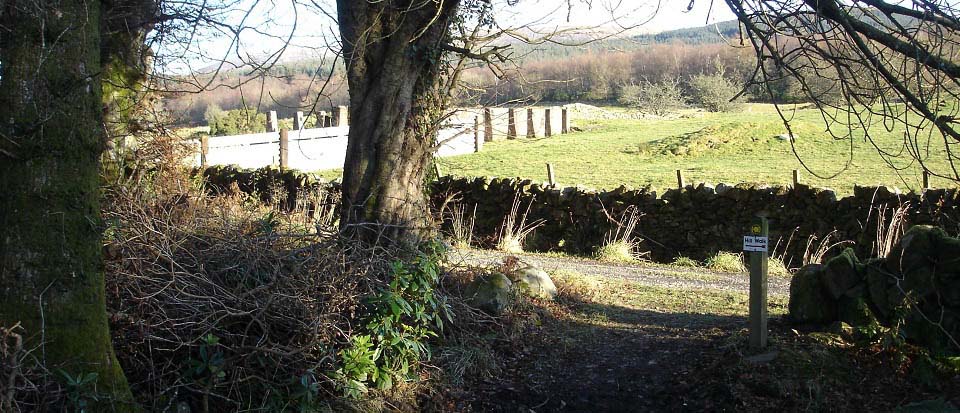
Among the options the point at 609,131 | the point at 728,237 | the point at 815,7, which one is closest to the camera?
the point at 815,7

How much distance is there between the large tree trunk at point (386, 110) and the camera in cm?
628

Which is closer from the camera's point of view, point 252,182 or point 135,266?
point 135,266

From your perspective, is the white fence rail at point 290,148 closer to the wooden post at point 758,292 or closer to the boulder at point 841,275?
the boulder at point 841,275

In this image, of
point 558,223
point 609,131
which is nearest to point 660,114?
point 609,131

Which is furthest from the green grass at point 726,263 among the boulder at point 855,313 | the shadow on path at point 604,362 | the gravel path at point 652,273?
the boulder at point 855,313

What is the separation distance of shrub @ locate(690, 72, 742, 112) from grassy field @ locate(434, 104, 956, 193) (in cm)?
706

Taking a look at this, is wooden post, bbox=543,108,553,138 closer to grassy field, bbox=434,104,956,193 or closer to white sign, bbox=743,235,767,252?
grassy field, bbox=434,104,956,193

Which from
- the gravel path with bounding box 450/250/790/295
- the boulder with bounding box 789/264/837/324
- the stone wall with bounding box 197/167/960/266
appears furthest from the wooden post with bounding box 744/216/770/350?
the stone wall with bounding box 197/167/960/266

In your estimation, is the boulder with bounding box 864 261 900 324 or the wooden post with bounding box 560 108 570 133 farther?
the wooden post with bounding box 560 108 570 133

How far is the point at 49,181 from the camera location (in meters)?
3.60

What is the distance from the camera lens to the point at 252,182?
16.5 metres

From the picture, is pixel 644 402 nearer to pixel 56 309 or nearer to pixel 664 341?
pixel 664 341

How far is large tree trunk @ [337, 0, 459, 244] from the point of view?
6.28 meters

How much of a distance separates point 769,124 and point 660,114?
13.4 meters
